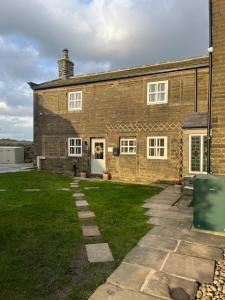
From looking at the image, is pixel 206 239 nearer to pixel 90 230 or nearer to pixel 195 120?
pixel 90 230

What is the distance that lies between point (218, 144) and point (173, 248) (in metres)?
2.81

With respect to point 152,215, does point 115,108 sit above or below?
above

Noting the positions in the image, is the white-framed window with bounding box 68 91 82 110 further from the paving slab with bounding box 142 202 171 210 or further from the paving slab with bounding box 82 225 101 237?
the paving slab with bounding box 82 225 101 237

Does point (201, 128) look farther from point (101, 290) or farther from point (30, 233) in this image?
point (101, 290)

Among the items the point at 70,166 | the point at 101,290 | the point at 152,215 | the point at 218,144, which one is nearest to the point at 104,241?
the point at 101,290

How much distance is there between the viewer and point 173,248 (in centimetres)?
458

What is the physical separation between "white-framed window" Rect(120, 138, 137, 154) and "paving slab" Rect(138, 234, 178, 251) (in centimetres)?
963

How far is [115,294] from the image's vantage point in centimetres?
315

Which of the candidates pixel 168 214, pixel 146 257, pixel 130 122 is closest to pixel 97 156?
pixel 130 122

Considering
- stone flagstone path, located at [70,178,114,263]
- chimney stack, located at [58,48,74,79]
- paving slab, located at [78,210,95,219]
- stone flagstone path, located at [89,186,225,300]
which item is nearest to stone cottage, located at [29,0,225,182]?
chimney stack, located at [58,48,74,79]

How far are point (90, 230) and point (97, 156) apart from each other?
1057 cm

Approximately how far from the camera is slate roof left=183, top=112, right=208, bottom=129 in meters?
11.2

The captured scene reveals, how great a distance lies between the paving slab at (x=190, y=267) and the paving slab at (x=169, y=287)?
0.16 m

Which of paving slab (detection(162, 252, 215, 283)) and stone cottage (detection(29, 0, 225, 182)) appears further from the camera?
stone cottage (detection(29, 0, 225, 182))
